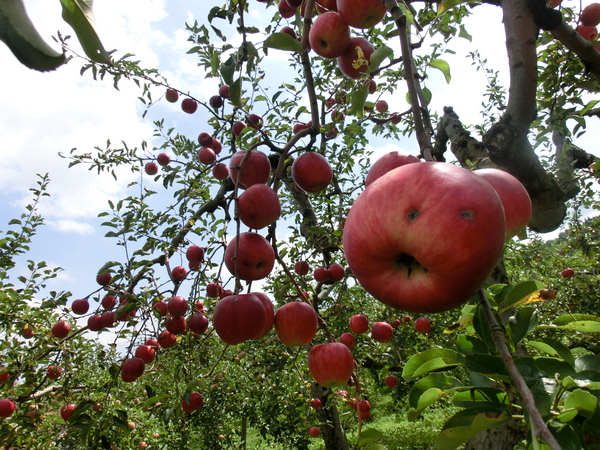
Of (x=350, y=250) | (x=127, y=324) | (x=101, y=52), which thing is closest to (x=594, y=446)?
(x=350, y=250)

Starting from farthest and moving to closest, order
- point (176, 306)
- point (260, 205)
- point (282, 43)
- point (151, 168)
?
point (151, 168) < point (176, 306) < point (260, 205) < point (282, 43)

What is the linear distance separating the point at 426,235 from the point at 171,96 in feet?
13.7

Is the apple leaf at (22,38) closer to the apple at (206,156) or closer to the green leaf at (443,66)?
the green leaf at (443,66)

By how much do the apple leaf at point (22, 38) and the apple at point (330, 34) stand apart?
4.63ft

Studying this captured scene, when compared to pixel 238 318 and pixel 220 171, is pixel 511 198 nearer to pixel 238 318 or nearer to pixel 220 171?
pixel 238 318

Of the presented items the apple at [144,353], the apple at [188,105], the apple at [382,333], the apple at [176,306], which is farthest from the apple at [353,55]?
the apple at [188,105]

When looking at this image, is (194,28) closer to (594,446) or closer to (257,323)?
(257,323)

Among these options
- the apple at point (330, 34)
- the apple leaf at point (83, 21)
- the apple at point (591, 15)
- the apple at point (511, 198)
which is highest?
the apple at point (591, 15)

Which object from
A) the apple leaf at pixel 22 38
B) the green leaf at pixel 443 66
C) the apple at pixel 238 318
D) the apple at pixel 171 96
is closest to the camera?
the apple leaf at pixel 22 38

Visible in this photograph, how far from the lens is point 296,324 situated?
5.25 ft

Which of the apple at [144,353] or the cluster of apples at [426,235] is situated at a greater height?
the apple at [144,353]

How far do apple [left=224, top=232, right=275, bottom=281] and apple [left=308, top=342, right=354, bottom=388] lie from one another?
21.0 inches

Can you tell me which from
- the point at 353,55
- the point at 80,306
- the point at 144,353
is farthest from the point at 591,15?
→ the point at 80,306

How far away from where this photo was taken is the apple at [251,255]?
1.56 meters
